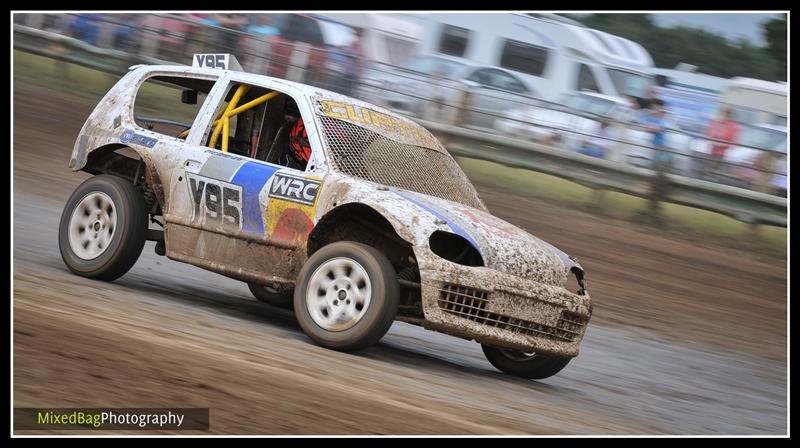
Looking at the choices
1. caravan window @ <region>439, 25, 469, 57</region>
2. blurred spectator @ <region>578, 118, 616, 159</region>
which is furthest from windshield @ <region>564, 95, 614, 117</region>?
caravan window @ <region>439, 25, 469, 57</region>

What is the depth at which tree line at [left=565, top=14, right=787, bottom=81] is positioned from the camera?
17000 millimetres

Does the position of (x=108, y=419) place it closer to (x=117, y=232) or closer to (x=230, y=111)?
(x=117, y=232)

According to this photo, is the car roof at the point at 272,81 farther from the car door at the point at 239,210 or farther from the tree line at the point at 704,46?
the tree line at the point at 704,46

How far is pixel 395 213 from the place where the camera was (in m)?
7.00

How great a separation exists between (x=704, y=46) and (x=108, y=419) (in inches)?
564

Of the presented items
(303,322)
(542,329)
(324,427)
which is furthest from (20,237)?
(324,427)

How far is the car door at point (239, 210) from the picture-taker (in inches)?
293

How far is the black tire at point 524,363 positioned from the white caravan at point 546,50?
33.3ft

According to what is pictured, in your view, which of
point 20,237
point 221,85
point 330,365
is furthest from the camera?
point 20,237

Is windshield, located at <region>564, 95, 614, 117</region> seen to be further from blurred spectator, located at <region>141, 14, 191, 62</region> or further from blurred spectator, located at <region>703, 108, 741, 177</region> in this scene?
blurred spectator, located at <region>141, 14, 191, 62</region>

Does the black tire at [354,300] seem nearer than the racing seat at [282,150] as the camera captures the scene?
Yes

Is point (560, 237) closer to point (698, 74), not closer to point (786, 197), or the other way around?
point (786, 197)

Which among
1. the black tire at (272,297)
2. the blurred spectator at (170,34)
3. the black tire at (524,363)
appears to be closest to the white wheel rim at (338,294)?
the black tire at (524,363)

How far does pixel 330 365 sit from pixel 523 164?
1045cm
